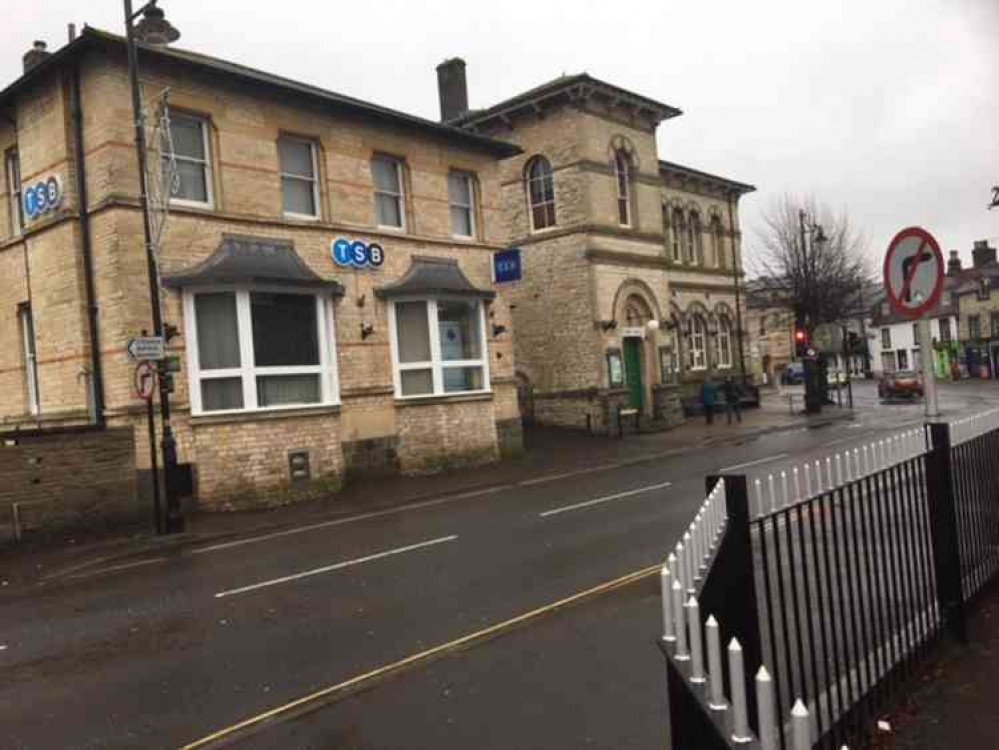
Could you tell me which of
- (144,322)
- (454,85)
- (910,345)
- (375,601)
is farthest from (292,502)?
(910,345)

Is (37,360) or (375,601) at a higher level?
(37,360)

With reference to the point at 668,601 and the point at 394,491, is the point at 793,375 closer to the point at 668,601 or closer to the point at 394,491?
the point at 394,491

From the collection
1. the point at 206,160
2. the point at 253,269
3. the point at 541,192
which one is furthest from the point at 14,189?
the point at 541,192

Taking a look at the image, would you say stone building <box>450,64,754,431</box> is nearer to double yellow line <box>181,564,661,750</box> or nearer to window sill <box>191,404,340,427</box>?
window sill <box>191,404,340,427</box>

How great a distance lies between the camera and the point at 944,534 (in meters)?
4.99

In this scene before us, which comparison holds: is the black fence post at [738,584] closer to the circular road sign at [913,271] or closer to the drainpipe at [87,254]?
the circular road sign at [913,271]

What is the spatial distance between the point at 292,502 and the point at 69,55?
936cm

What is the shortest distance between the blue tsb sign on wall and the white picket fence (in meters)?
16.9

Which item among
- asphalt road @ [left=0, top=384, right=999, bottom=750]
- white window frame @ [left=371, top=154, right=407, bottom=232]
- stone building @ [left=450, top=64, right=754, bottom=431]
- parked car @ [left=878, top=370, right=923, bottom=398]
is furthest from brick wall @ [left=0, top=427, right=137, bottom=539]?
parked car @ [left=878, top=370, right=923, bottom=398]

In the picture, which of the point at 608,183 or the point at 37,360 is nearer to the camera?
the point at 37,360

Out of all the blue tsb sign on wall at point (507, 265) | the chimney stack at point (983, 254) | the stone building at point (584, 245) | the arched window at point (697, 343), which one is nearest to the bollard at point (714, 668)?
the blue tsb sign on wall at point (507, 265)

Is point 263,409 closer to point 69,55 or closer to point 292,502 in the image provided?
point 292,502

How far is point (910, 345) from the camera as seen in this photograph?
72.1 meters

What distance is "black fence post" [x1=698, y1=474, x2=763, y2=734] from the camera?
298 centimetres
